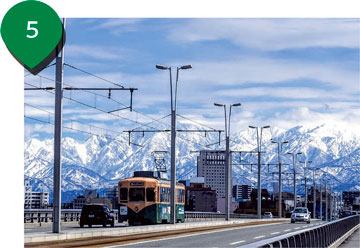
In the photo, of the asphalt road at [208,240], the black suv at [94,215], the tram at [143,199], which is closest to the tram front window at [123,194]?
the tram at [143,199]

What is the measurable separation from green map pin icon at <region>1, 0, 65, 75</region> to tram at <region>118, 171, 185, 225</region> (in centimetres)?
3958

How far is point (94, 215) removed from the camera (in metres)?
51.6

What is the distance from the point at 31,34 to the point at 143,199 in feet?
132

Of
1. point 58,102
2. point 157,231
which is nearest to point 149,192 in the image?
point 157,231

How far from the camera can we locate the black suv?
51.3 m

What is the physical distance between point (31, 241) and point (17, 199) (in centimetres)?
1277

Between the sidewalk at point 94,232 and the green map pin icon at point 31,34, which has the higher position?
the green map pin icon at point 31,34

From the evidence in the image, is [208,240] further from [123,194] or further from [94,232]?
[123,194]

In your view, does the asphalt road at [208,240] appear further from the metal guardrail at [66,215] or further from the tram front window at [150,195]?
the metal guardrail at [66,215]

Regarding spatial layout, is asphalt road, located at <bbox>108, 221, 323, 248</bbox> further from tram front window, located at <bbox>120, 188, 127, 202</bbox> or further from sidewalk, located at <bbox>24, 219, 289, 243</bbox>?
tram front window, located at <bbox>120, 188, 127, 202</bbox>

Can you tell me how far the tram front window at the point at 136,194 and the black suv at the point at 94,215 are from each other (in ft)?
7.88

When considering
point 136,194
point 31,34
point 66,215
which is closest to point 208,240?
point 136,194

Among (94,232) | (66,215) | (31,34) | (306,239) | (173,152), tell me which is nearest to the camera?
(31,34)

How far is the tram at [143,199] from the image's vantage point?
50219 millimetres
